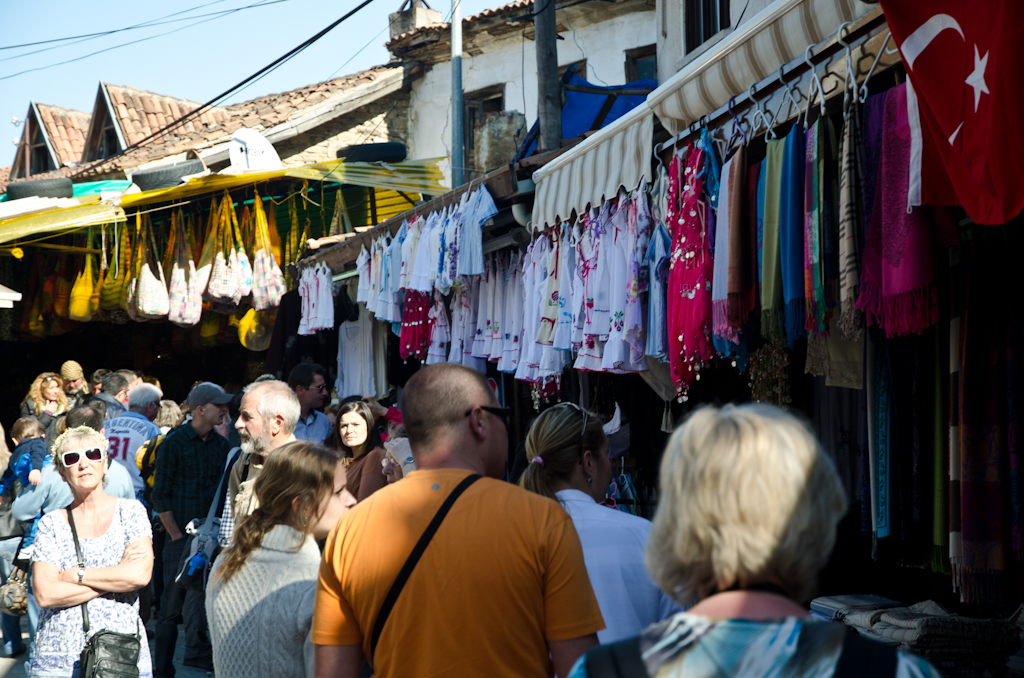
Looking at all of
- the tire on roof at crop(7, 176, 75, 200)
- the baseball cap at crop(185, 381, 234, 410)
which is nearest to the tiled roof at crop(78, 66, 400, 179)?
the tire on roof at crop(7, 176, 75, 200)

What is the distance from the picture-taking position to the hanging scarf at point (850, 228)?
266 cm

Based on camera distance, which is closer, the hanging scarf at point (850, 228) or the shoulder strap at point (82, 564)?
the hanging scarf at point (850, 228)

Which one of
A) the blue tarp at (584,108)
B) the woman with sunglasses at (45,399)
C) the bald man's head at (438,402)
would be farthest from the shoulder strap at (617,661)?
the woman with sunglasses at (45,399)

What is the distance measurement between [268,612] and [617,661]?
1844 mm

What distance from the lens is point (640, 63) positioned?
15.4 metres

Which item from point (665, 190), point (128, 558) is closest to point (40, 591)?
point (128, 558)

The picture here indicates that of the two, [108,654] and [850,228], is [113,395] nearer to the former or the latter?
[108,654]

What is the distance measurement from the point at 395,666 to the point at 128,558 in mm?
2393

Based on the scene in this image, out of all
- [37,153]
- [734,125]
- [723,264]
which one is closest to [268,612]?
[723,264]

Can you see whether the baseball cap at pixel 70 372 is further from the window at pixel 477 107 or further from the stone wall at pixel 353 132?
the window at pixel 477 107

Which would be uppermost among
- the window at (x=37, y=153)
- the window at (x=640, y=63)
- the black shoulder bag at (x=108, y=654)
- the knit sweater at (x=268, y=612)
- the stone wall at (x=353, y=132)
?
the window at (x=37, y=153)

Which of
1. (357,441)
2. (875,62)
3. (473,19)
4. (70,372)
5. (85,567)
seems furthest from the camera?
(473,19)

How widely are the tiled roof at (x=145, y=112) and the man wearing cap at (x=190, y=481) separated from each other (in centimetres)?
1411

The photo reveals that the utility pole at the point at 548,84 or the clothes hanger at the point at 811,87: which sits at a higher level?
the utility pole at the point at 548,84
